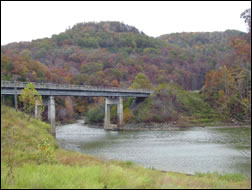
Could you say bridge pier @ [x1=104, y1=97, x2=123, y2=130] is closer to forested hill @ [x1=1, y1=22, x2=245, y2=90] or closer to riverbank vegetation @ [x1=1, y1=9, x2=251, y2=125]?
riverbank vegetation @ [x1=1, y1=9, x2=251, y2=125]

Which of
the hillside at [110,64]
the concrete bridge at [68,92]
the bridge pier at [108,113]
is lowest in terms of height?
the bridge pier at [108,113]

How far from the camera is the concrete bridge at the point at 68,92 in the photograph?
53.8 metres

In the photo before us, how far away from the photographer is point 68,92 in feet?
225

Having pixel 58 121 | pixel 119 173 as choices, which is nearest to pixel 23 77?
pixel 58 121

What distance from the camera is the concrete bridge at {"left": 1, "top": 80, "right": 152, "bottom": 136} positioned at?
53.8 m

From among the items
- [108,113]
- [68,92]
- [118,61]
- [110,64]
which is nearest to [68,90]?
[68,92]

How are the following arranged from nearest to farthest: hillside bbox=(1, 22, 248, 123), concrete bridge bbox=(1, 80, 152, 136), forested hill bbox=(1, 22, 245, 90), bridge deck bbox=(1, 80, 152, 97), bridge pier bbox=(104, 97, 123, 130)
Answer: bridge deck bbox=(1, 80, 152, 97)
concrete bridge bbox=(1, 80, 152, 136)
bridge pier bbox=(104, 97, 123, 130)
hillside bbox=(1, 22, 248, 123)
forested hill bbox=(1, 22, 245, 90)

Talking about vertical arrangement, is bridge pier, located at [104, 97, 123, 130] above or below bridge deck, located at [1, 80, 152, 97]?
below

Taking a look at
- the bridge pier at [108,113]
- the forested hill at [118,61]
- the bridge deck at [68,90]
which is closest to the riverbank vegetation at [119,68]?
the forested hill at [118,61]

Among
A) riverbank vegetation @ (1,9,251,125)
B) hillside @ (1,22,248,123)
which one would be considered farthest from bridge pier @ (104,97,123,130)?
hillside @ (1,22,248,123)

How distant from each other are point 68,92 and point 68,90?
1.56 feet

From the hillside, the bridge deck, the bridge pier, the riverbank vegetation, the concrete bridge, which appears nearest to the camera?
the bridge deck

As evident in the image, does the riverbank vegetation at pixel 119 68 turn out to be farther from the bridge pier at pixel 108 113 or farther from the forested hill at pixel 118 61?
the bridge pier at pixel 108 113

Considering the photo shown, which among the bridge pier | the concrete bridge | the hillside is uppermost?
the hillside
